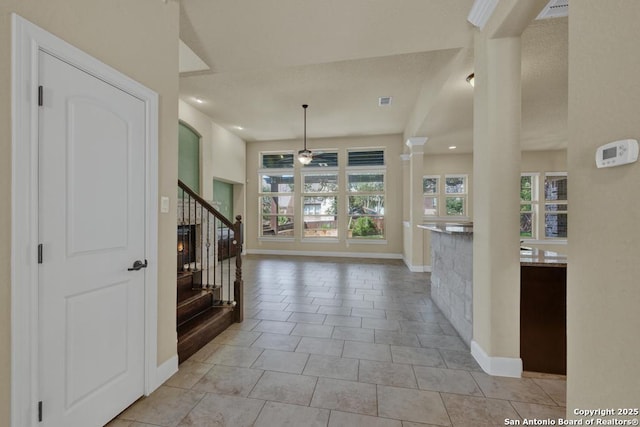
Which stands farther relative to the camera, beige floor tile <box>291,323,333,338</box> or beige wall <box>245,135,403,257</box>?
beige wall <box>245,135,403,257</box>

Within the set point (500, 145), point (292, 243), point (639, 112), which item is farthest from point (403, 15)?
point (292, 243)

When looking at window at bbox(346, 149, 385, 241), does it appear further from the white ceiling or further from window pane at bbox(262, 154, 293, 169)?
window pane at bbox(262, 154, 293, 169)

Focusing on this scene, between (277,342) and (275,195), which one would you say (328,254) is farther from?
(277,342)

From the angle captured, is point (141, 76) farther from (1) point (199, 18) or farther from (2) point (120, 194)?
(1) point (199, 18)

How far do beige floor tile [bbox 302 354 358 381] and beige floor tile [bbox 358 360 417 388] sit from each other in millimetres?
70

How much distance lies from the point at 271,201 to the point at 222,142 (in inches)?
93.6

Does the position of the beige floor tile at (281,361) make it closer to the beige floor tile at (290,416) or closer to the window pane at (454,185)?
the beige floor tile at (290,416)

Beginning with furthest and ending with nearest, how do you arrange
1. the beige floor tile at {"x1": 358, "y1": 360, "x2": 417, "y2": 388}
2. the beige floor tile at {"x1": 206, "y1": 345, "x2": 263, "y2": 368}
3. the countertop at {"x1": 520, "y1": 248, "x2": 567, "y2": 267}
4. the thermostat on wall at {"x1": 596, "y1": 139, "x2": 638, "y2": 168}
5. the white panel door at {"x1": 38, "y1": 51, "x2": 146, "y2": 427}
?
the beige floor tile at {"x1": 206, "y1": 345, "x2": 263, "y2": 368}, the countertop at {"x1": 520, "y1": 248, "x2": 567, "y2": 267}, the beige floor tile at {"x1": 358, "y1": 360, "x2": 417, "y2": 388}, the white panel door at {"x1": 38, "y1": 51, "x2": 146, "y2": 427}, the thermostat on wall at {"x1": 596, "y1": 139, "x2": 638, "y2": 168}

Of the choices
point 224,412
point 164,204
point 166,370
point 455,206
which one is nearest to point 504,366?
point 224,412

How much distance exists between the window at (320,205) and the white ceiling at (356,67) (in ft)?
5.84

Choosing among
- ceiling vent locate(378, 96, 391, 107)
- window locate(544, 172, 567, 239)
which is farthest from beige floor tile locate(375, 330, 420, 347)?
window locate(544, 172, 567, 239)

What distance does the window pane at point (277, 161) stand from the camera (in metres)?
8.68

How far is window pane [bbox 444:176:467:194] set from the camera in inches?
312

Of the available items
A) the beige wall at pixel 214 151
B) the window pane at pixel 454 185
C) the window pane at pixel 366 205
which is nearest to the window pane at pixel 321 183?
the window pane at pixel 366 205
